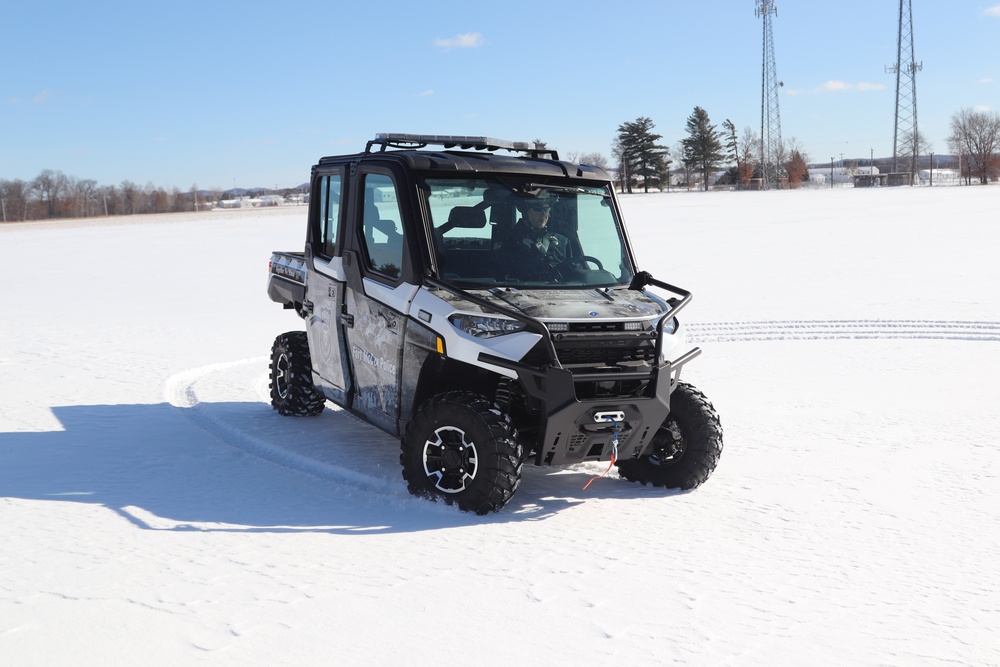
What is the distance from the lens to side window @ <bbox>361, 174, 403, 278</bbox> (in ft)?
20.6

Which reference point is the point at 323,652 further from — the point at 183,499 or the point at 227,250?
the point at 227,250

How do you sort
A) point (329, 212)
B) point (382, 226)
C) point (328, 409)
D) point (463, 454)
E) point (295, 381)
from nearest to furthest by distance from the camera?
1. point (463, 454)
2. point (382, 226)
3. point (329, 212)
4. point (295, 381)
5. point (328, 409)

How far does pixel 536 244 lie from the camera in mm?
6312

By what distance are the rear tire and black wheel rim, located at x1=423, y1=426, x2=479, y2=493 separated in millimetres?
2685

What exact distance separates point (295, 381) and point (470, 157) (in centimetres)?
277

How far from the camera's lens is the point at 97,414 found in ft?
28.3

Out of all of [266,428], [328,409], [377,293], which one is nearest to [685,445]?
[377,293]

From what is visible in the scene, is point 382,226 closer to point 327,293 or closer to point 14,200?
point 327,293

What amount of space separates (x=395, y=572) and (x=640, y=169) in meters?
91.3

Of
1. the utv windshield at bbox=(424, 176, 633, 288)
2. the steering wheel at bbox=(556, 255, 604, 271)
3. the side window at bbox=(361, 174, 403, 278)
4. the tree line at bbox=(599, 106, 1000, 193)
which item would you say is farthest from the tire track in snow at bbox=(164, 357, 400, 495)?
the tree line at bbox=(599, 106, 1000, 193)

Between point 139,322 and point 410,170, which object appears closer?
point 410,170

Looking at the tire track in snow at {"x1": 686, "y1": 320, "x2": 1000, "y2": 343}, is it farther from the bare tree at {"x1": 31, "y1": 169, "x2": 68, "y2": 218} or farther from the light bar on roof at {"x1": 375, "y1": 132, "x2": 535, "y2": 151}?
the bare tree at {"x1": 31, "y1": 169, "x2": 68, "y2": 218}

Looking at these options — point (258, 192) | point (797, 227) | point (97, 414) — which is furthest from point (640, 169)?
point (97, 414)

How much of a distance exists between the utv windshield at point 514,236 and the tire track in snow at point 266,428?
1.51m
